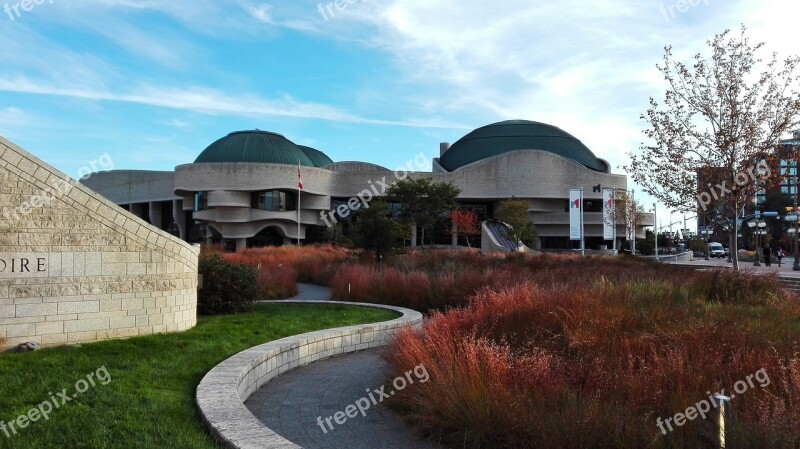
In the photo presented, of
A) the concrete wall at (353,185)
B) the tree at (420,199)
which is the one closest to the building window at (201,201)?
the concrete wall at (353,185)

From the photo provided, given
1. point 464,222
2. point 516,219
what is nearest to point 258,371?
point 516,219

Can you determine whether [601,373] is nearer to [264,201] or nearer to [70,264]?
[70,264]

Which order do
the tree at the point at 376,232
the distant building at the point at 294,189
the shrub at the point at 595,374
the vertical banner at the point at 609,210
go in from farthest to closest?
the distant building at the point at 294,189 → the vertical banner at the point at 609,210 → the tree at the point at 376,232 → the shrub at the point at 595,374

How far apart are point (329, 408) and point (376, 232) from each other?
16732 mm

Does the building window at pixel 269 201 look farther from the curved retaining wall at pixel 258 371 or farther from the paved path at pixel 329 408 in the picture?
the paved path at pixel 329 408

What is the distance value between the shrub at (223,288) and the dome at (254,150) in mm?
55845

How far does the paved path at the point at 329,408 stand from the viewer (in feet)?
17.0

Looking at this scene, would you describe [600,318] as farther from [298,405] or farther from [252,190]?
[252,190]

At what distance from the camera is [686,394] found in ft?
15.3

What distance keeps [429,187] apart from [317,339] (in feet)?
149

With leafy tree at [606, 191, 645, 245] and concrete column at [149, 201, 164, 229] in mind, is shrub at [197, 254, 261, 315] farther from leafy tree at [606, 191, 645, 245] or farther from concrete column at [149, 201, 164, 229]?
concrete column at [149, 201, 164, 229]

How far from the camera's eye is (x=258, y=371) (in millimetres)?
7062

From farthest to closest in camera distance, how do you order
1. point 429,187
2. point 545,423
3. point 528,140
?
point 528,140 → point 429,187 → point 545,423

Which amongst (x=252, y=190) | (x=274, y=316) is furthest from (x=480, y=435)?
(x=252, y=190)
